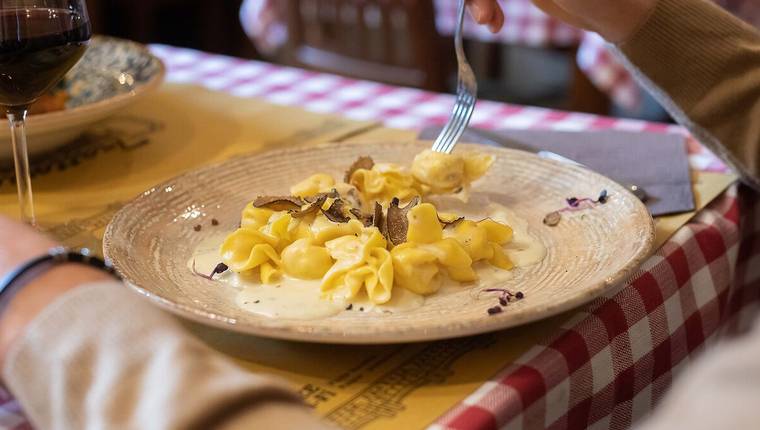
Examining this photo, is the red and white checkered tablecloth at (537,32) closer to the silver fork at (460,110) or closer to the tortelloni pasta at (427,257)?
the silver fork at (460,110)

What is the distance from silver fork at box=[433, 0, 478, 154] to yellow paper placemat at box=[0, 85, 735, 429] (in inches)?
8.2

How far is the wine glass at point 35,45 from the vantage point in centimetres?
96

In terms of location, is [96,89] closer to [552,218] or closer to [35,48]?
[35,48]

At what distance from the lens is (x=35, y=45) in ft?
3.20

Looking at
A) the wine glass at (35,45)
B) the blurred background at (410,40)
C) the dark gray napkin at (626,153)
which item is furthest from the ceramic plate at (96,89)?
the blurred background at (410,40)

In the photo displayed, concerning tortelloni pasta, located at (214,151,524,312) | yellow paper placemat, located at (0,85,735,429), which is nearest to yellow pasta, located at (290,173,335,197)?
tortelloni pasta, located at (214,151,524,312)

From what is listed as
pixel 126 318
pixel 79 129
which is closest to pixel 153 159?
pixel 79 129

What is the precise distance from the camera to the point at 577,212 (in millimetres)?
1077

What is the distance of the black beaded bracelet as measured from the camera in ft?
2.21

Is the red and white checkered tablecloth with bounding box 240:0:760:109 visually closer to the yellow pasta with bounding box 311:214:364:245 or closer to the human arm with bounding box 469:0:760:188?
the human arm with bounding box 469:0:760:188

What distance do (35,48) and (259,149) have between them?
496 millimetres

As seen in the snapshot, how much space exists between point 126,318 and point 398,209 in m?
0.39

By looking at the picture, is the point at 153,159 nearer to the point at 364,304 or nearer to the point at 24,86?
the point at 24,86

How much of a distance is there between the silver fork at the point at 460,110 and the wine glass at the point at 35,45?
1.50 ft
